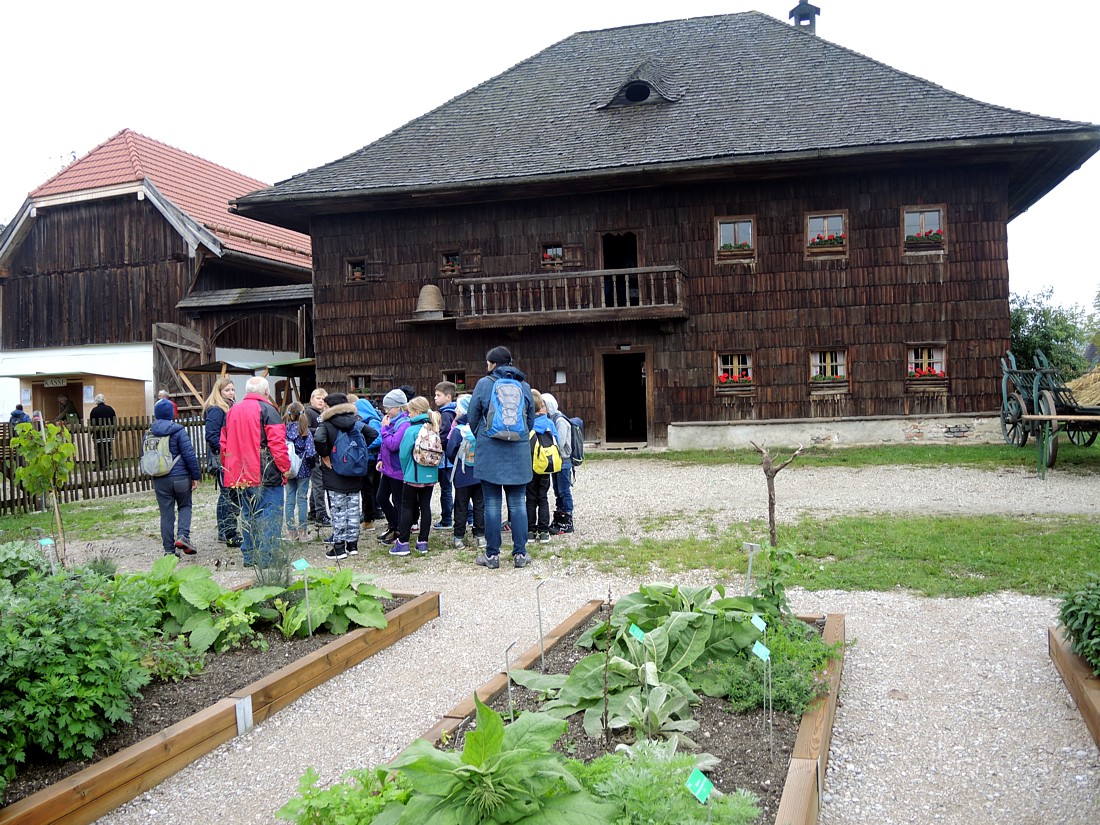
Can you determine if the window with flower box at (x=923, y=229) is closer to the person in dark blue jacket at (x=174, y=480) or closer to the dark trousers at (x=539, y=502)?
the dark trousers at (x=539, y=502)

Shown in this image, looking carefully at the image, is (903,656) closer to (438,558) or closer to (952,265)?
(438,558)

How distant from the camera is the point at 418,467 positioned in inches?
318

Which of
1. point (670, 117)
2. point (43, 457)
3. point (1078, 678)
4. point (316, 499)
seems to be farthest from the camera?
point (670, 117)

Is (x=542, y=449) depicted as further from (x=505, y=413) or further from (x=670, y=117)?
(x=670, y=117)

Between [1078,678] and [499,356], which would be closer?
[1078,678]

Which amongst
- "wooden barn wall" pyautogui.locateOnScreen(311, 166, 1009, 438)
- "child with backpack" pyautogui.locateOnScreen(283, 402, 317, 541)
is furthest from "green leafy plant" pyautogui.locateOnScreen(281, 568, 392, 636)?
"wooden barn wall" pyautogui.locateOnScreen(311, 166, 1009, 438)

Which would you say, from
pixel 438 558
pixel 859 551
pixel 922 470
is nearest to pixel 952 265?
pixel 922 470

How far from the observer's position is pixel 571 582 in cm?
696

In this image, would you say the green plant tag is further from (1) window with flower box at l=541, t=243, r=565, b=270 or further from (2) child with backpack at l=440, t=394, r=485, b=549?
(1) window with flower box at l=541, t=243, r=565, b=270

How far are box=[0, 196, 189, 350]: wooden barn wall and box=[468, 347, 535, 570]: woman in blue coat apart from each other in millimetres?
19851

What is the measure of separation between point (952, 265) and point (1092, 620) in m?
15.4

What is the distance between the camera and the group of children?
807cm

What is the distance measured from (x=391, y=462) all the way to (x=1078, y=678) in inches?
240

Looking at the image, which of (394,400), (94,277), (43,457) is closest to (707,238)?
(394,400)
